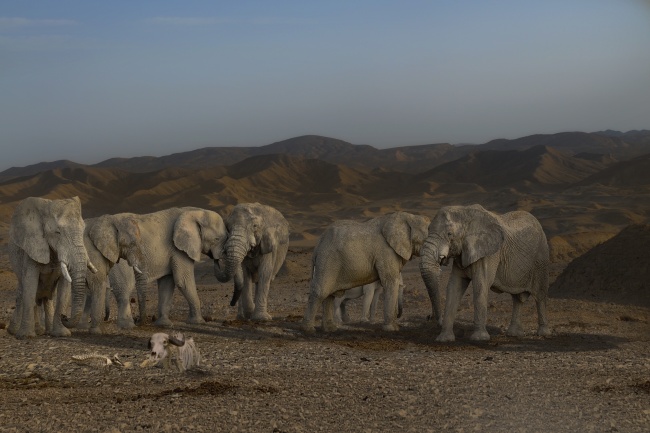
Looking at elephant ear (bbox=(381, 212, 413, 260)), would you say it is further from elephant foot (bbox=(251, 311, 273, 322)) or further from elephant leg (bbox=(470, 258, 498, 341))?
elephant foot (bbox=(251, 311, 273, 322))

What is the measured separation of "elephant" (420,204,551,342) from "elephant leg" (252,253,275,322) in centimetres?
406

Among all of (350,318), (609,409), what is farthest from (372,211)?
(609,409)

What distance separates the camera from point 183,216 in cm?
2238

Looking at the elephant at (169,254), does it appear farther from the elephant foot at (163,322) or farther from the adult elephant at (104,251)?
the adult elephant at (104,251)

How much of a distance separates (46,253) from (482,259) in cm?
825

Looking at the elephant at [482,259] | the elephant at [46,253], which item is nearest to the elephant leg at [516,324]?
the elephant at [482,259]

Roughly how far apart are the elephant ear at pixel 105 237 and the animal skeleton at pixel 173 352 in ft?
Answer: 18.3

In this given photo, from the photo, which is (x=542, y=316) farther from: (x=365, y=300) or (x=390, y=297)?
(x=365, y=300)

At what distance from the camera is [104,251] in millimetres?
20375

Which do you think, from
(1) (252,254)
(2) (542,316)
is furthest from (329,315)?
(2) (542,316)

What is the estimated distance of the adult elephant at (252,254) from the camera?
2266 cm

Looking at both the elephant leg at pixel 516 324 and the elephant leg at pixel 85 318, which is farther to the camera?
the elephant leg at pixel 516 324

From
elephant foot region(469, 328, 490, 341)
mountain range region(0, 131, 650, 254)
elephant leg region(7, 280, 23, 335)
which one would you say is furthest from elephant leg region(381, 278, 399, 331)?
mountain range region(0, 131, 650, 254)

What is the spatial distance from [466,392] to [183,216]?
1041cm
